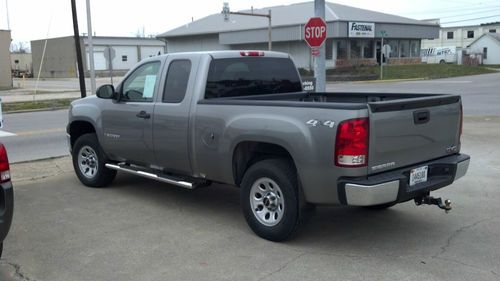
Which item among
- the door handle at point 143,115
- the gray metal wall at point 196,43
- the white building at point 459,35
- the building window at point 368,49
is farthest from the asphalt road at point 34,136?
the white building at point 459,35

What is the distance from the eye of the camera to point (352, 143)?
4484 millimetres

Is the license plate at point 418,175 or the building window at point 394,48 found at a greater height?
the building window at point 394,48

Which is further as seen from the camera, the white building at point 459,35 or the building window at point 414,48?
the white building at point 459,35

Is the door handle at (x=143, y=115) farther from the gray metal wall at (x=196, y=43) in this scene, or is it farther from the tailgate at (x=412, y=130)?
the gray metal wall at (x=196, y=43)

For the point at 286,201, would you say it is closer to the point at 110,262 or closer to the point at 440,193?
the point at 110,262

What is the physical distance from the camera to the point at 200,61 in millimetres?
5988

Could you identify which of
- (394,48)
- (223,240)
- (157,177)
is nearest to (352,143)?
(223,240)

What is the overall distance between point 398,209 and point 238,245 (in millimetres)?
2179

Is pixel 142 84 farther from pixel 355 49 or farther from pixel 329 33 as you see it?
pixel 355 49

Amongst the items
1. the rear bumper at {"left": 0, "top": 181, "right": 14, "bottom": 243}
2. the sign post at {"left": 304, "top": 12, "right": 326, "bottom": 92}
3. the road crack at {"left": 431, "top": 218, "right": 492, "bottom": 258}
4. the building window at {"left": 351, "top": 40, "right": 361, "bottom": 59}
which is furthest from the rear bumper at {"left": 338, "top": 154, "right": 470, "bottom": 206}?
the building window at {"left": 351, "top": 40, "right": 361, "bottom": 59}

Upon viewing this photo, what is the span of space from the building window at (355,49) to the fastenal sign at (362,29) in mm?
1800

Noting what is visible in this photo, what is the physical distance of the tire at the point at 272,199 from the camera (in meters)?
4.97

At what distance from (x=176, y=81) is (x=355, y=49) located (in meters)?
47.9

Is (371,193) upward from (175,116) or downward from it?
downward
